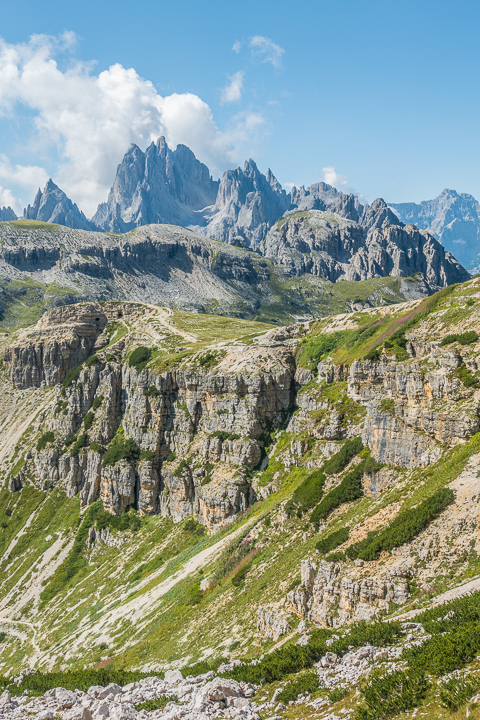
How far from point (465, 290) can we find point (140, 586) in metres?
72.3

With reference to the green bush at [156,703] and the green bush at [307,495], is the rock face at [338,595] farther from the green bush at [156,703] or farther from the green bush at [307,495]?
the green bush at [307,495]

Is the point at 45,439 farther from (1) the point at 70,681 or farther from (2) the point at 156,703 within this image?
(2) the point at 156,703

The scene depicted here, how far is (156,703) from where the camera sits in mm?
20469

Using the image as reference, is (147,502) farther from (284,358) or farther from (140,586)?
(284,358)

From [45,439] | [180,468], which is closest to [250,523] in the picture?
[180,468]

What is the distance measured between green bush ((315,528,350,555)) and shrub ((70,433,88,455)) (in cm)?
9708

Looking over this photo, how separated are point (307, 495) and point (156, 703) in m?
34.1

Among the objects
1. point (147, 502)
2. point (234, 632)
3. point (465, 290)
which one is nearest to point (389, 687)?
point (234, 632)

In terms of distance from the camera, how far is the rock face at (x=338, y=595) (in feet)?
92.6

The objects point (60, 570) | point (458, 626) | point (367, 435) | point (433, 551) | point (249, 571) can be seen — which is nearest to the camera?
point (458, 626)

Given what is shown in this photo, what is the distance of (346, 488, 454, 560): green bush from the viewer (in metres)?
30.0

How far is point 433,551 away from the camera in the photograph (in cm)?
2830

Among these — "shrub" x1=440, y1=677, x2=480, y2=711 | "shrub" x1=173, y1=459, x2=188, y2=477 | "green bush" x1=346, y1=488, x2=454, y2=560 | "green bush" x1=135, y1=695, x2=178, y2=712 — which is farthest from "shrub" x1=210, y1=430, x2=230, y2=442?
"shrub" x1=440, y1=677, x2=480, y2=711

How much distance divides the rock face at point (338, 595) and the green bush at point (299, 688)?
9.35 m
